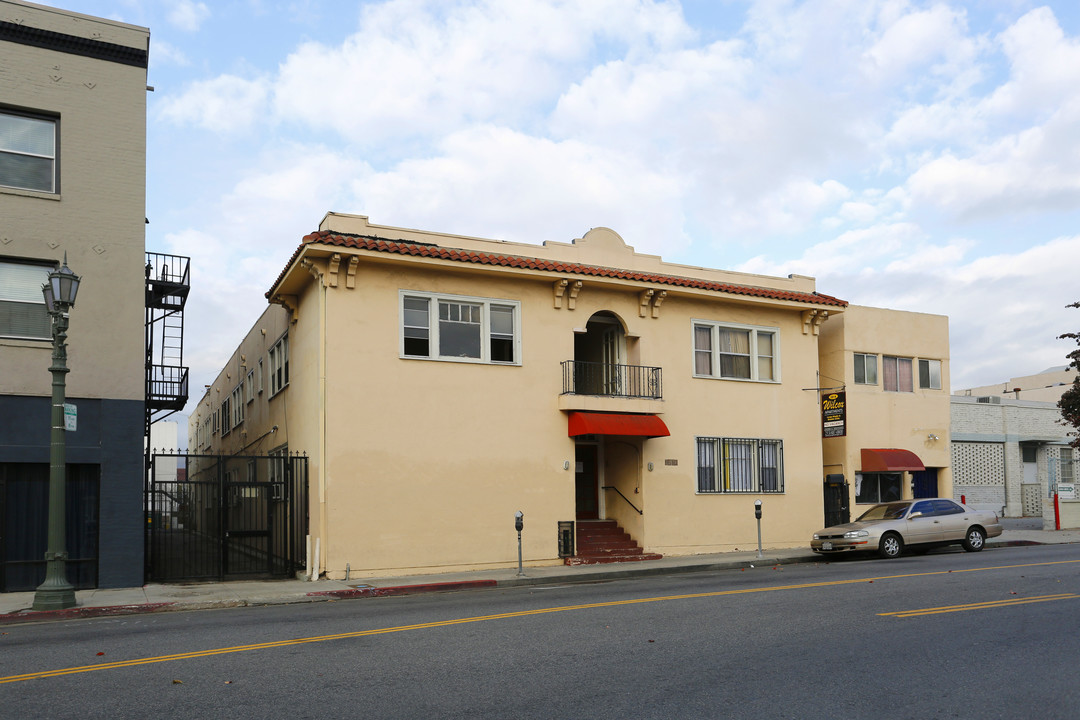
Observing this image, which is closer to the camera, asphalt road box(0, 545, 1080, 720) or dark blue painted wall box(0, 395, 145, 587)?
asphalt road box(0, 545, 1080, 720)

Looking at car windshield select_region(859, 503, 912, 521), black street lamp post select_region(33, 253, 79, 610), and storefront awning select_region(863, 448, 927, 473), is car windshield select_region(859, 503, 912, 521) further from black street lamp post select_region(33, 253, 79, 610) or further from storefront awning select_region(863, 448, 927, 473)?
black street lamp post select_region(33, 253, 79, 610)

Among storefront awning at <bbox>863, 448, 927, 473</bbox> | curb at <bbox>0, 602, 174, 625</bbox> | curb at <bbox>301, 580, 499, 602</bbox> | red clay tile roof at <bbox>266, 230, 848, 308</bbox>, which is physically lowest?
curb at <bbox>301, 580, 499, 602</bbox>

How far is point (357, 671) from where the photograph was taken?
8.09m

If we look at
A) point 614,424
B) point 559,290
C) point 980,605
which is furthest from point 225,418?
point 980,605

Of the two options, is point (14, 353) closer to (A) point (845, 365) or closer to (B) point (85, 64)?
(B) point (85, 64)

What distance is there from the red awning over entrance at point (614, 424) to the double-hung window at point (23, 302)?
34.6ft

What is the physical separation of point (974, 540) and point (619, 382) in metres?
9.22

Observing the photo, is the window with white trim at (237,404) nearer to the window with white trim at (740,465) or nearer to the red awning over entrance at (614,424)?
the red awning over entrance at (614,424)

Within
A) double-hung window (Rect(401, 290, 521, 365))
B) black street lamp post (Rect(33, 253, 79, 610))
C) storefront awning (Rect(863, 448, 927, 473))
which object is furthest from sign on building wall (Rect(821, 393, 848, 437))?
black street lamp post (Rect(33, 253, 79, 610))

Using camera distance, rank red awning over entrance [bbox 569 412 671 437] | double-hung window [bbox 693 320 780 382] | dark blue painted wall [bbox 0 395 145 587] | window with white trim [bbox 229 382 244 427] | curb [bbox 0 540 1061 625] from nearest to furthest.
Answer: curb [bbox 0 540 1061 625] → dark blue painted wall [bbox 0 395 145 587] → red awning over entrance [bbox 569 412 671 437] → double-hung window [bbox 693 320 780 382] → window with white trim [bbox 229 382 244 427]

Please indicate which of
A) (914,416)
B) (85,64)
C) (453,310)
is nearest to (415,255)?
(453,310)

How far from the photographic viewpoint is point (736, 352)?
77.8 feet

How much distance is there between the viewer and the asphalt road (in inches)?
270

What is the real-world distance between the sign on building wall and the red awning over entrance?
17.6ft
